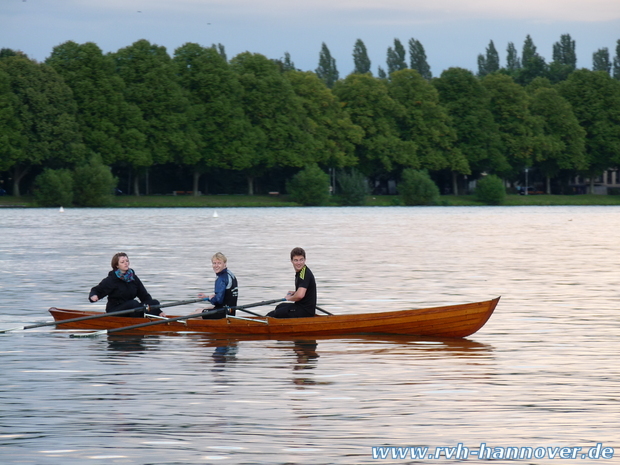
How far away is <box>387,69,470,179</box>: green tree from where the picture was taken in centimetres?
13412

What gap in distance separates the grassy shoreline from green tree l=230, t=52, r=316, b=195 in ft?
10.7

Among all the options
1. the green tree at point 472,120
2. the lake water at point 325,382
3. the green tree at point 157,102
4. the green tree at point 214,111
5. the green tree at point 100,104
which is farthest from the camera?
the green tree at point 472,120

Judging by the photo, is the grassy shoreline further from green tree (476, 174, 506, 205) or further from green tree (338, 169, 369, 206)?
green tree (476, 174, 506, 205)

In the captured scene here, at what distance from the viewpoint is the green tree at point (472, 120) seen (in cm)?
13712

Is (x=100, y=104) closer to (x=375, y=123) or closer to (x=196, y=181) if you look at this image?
(x=196, y=181)

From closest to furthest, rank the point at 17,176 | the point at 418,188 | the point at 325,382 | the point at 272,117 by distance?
the point at 325,382 → the point at 17,176 → the point at 272,117 → the point at 418,188

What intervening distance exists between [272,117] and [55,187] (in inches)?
1148

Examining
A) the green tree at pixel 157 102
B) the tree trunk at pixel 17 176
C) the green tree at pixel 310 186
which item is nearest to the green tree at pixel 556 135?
the green tree at pixel 310 186

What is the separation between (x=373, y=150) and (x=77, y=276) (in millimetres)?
99588

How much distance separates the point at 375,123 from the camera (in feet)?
439

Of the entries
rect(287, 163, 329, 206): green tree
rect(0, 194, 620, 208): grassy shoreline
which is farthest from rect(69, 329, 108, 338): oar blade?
rect(287, 163, 329, 206): green tree

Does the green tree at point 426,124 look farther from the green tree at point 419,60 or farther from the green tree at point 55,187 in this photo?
the green tree at point 419,60

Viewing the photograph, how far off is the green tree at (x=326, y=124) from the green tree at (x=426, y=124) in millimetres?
8512

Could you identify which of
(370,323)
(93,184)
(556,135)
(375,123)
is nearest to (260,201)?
(375,123)
